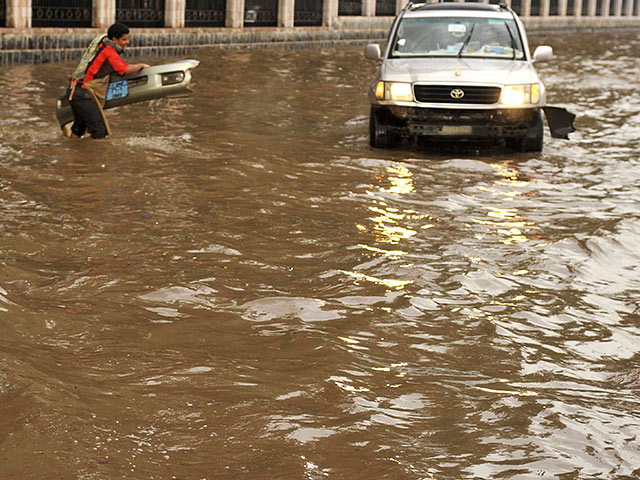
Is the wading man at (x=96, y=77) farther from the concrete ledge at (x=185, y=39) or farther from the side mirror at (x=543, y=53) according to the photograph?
the concrete ledge at (x=185, y=39)

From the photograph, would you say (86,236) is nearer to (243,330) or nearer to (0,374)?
(243,330)

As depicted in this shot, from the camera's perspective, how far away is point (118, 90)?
14094 millimetres

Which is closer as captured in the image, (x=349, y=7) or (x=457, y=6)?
(x=457, y=6)

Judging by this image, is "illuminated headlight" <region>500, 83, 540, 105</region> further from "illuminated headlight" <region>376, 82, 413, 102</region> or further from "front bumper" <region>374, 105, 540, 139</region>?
"illuminated headlight" <region>376, 82, 413, 102</region>

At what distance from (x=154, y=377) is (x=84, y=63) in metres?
8.79

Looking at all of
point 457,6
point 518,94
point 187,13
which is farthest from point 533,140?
point 187,13

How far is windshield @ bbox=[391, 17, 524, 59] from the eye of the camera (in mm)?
14586

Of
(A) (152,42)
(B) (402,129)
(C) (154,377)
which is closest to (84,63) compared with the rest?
(B) (402,129)

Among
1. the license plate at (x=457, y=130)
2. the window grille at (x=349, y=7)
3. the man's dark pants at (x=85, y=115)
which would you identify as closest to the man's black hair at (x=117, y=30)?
the man's dark pants at (x=85, y=115)

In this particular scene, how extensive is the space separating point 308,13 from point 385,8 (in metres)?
7.82

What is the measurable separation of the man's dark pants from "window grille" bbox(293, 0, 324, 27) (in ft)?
96.5

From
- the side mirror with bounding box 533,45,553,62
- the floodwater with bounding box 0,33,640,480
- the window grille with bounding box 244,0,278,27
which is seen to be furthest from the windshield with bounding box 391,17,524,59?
the window grille with bounding box 244,0,278,27

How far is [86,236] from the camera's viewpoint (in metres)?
8.57

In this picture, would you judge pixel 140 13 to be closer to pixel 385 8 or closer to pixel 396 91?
pixel 385 8
